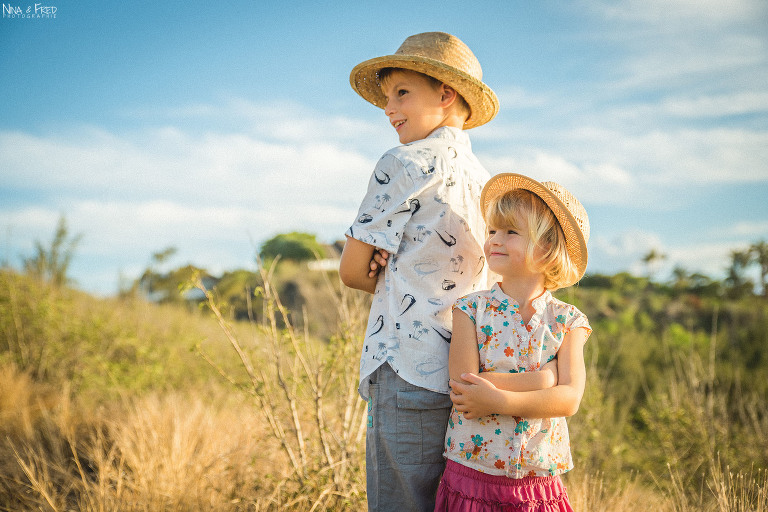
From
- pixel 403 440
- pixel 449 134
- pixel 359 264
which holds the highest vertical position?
pixel 449 134

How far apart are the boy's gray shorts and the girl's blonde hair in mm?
551

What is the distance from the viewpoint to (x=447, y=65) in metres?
2.10

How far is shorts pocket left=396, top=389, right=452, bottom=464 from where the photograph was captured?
189 cm

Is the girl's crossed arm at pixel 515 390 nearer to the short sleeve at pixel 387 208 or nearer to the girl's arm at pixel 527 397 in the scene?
the girl's arm at pixel 527 397

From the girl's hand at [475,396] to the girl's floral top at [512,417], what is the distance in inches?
2.9

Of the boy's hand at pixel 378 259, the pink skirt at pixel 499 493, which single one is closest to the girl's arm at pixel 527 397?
the pink skirt at pixel 499 493

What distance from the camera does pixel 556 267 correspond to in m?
1.89

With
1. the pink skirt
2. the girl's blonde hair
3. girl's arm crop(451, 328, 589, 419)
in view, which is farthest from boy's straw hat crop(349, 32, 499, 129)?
the pink skirt

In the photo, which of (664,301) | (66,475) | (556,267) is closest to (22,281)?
(66,475)

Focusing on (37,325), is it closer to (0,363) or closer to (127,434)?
(0,363)

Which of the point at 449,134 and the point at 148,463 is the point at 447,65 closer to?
the point at 449,134

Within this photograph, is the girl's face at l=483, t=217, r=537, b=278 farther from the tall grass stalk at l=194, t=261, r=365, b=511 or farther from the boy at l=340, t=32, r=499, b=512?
the tall grass stalk at l=194, t=261, r=365, b=511

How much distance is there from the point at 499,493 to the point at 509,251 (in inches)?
30.0

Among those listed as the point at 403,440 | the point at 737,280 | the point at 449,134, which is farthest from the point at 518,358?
the point at 737,280
